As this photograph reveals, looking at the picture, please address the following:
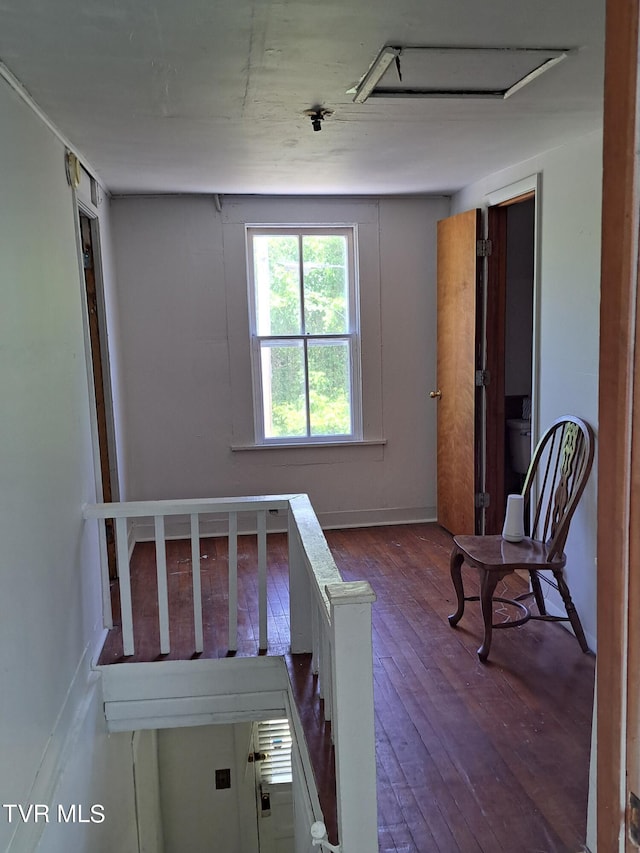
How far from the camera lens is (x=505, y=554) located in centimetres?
301

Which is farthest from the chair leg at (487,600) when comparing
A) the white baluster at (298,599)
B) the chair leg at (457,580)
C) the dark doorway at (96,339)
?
the dark doorway at (96,339)

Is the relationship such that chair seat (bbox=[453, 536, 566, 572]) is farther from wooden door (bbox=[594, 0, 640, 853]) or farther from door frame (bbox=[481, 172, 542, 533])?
wooden door (bbox=[594, 0, 640, 853])

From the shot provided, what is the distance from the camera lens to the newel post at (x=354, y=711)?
1.65 meters

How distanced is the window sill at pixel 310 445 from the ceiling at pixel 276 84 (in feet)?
5.94

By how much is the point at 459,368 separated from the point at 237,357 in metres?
Answer: 1.51

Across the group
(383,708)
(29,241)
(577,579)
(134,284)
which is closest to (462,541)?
(577,579)

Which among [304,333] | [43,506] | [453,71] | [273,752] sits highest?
[453,71]

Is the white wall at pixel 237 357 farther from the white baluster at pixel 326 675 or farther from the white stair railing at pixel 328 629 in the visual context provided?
the white baluster at pixel 326 675

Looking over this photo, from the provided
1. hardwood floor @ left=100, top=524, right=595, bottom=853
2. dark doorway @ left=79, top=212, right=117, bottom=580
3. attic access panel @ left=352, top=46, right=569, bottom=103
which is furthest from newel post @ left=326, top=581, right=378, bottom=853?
dark doorway @ left=79, top=212, right=117, bottom=580

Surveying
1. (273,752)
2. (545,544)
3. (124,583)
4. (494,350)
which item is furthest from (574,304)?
(273,752)

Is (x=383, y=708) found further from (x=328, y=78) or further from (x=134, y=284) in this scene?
(x=134, y=284)

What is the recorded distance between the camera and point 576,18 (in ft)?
5.80

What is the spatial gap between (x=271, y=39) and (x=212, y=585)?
286 centimetres

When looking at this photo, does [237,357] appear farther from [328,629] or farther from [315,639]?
[328,629]
